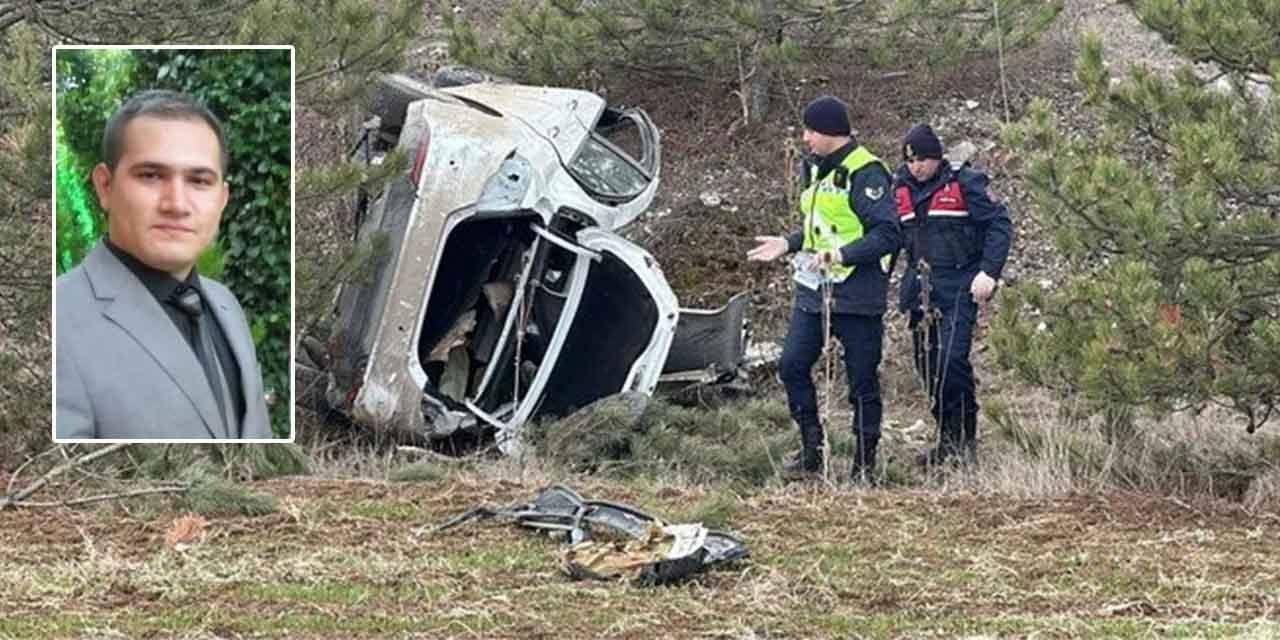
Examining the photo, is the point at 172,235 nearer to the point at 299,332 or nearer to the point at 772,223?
the point at 299,332

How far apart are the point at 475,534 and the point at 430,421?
262cm

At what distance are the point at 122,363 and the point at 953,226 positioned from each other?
15.5ft

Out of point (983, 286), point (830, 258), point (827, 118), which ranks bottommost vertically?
point (983, 286)

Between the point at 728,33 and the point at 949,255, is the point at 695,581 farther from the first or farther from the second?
the point at 728,33

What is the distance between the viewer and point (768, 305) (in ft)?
44.9

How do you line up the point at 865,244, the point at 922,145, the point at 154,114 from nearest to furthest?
1. the point at 154,114
2. the point at 865,244
3. the point at 922,145

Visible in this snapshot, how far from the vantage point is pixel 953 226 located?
896 centimetres

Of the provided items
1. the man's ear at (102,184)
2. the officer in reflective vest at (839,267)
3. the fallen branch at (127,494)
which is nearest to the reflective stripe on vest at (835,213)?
the officer in reflective vest at (839,267)

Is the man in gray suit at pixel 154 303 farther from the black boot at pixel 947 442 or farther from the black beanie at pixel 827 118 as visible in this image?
the black boot at pixel 947 442

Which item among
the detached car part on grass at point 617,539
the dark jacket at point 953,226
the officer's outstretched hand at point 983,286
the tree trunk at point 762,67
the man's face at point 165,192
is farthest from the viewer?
the tree trunk at point 762,67

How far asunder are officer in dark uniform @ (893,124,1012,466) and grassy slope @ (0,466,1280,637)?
46.2 inches

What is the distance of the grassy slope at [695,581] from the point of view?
5.72 meters

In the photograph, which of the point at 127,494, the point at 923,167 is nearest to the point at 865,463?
the point at 923,167

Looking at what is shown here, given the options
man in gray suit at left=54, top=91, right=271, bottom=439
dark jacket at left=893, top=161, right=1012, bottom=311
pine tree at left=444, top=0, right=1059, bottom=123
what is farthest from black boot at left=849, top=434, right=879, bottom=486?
pine tree at left=444, top=0, right=1059, bottom=123
